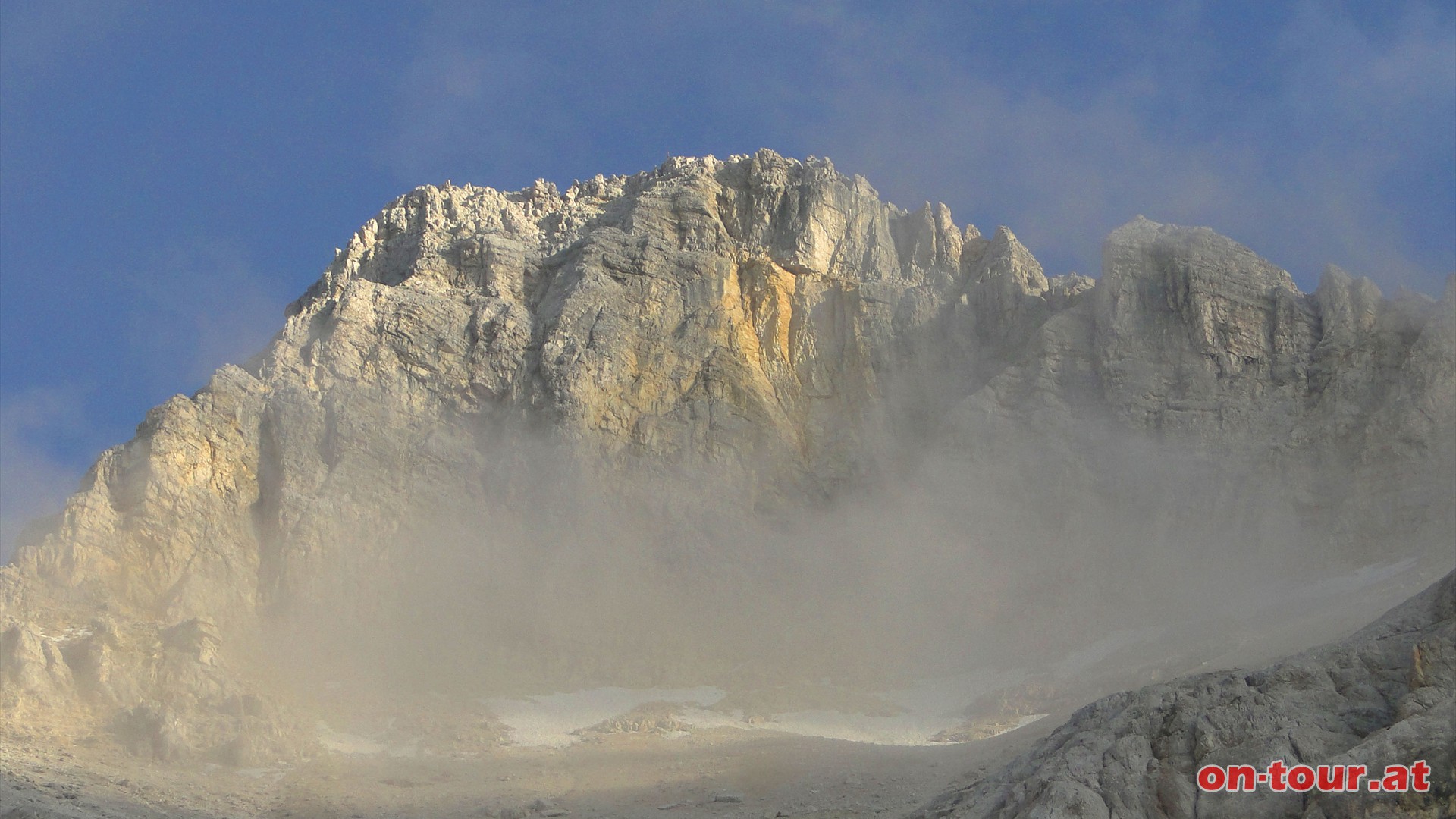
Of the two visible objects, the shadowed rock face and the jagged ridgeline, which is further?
the jagged ridgeline

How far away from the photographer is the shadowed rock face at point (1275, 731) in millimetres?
24781

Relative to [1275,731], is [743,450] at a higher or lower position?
higher

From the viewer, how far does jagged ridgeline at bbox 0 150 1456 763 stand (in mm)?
70500

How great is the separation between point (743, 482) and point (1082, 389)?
1890cm

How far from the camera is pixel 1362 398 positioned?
7762cm

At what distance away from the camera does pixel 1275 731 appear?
27188 millimetres

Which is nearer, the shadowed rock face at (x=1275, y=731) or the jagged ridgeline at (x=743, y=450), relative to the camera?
the shadowed rock face at (x=1275, y=731)

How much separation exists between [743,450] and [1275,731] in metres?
53.5

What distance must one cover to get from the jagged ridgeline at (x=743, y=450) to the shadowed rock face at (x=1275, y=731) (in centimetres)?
4037

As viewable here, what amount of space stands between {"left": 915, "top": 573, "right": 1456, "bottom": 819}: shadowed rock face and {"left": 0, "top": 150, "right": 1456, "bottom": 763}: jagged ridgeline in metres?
40.4

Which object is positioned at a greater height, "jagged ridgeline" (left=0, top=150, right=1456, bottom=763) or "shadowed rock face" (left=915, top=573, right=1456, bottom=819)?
"jagged ridgeline" (left=0, top=150, right=1456, bottom=763)

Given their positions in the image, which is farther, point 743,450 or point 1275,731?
point 743,450

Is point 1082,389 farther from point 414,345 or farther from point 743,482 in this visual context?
point 414,345

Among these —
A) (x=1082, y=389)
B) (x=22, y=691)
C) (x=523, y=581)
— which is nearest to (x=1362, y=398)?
(x=1082, y=389)
